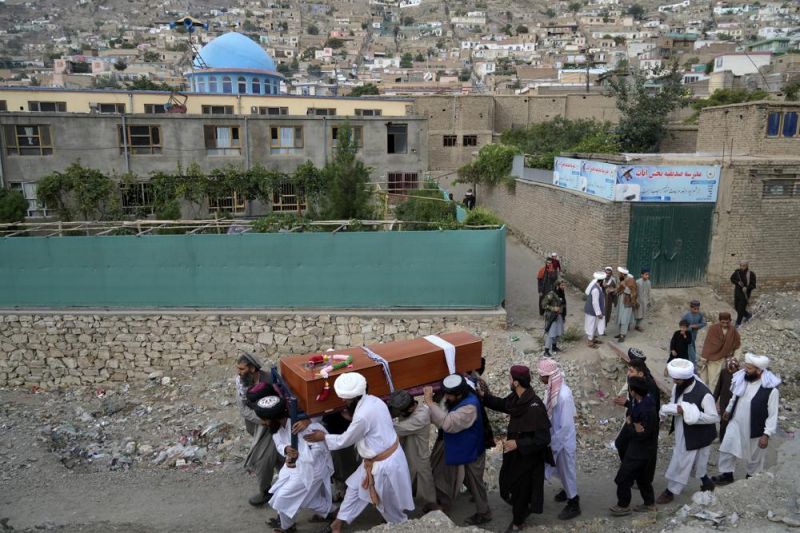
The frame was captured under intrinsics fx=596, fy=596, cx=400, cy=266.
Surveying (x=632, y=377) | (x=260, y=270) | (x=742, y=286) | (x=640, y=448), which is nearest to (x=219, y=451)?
(x=260, y=270)

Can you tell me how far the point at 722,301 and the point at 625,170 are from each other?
3588mm

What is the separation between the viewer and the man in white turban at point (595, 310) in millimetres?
10266

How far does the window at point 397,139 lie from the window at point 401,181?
3.03ft

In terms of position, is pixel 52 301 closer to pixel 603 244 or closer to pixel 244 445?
pixel 244 445

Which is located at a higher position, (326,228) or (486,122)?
(486,122)

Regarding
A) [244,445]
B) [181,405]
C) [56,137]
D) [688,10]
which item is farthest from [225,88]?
[688,10]

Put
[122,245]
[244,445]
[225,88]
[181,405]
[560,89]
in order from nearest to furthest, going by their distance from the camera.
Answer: [244,445] → [181,405] → [122,245] → [225,88] → [560,89]

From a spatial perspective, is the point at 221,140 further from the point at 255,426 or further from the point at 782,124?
the point at 255,426

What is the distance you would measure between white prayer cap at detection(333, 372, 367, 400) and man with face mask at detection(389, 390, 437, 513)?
0.35 meters

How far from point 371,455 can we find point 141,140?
19937mm

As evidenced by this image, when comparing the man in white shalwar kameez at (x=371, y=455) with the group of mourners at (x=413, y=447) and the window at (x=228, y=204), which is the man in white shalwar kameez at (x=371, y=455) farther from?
the window at (x=228, y=204)

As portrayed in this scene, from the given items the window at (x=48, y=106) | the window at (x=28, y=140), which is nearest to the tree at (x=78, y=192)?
the window at (x=28, y=140)

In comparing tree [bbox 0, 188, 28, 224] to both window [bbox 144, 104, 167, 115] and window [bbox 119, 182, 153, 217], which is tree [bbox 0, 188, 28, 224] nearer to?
window [bbox 119, 182, 153, 217]

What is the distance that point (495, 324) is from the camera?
1138cm
